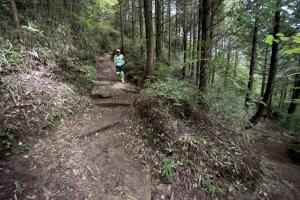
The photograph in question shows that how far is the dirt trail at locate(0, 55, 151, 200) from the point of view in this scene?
2.66 m

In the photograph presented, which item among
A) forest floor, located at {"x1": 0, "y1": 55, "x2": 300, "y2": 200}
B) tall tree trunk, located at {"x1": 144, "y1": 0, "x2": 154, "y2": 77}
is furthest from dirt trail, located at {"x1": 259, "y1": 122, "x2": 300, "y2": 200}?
tall tree trunk, located at {"x1": 144, "y1": 0, "x2": 154, "y2": 77}

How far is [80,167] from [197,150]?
2.84 m

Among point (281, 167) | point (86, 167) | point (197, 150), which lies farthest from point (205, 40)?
point (281, 167)

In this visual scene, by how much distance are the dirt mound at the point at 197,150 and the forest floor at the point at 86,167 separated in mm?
589

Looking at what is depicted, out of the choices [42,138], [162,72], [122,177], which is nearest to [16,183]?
[42,138]

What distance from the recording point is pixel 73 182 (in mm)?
2900

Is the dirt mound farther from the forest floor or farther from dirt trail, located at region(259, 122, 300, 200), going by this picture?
dirt trail, located at region(259, 122, 300, 200)

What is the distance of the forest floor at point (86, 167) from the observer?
2668 millimetres

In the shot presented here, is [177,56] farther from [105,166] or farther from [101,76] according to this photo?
[105,166]

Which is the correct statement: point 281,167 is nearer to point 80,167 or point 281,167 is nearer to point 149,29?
point 80,167

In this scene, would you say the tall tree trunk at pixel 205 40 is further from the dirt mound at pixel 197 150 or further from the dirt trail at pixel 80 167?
the dirt trail at pixel 80 167

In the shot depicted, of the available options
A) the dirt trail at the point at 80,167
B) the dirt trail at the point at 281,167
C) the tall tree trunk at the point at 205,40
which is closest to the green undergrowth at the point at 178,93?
the tall tree trunk at the point at 205,40

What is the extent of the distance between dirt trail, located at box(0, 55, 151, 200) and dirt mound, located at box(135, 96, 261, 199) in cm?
65

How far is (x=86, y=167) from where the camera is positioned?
326 cm
